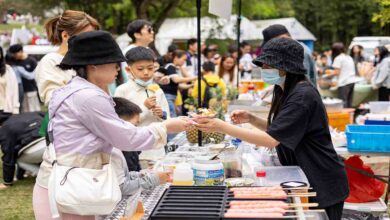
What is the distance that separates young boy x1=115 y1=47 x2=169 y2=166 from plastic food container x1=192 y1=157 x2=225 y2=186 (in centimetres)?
162

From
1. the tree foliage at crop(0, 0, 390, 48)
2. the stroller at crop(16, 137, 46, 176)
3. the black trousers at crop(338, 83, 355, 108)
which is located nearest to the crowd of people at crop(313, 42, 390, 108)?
the black trousers at crop(338, 83, 355, 108)

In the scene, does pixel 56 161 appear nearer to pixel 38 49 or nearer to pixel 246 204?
pixel 246 204

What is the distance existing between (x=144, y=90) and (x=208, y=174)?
213cm

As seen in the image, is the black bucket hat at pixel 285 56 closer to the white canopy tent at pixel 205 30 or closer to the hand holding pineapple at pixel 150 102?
the hand holding pineapple at pixel 150 102

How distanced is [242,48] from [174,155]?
11200mm

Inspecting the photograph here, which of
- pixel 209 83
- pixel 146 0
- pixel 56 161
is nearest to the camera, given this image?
pixel 56 161

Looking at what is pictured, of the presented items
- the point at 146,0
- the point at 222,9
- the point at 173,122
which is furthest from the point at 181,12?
the point at 173,122

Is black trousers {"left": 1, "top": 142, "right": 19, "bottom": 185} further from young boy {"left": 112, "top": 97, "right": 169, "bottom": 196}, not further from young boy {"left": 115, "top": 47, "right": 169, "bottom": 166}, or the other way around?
young boy {"left": 112, "top": 97, "right": 169, "bottom": 196}

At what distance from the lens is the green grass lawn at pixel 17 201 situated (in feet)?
18.5

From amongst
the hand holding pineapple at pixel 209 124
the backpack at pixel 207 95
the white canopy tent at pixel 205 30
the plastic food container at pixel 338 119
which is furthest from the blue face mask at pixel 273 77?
the white canopy tent at pixel 205 30

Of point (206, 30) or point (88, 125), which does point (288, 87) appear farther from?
point (206, 30)

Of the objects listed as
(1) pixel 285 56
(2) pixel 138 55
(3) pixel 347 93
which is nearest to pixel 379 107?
(2) pixel 138 55

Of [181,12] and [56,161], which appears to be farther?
[181,12]

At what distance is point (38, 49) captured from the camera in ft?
58.6
